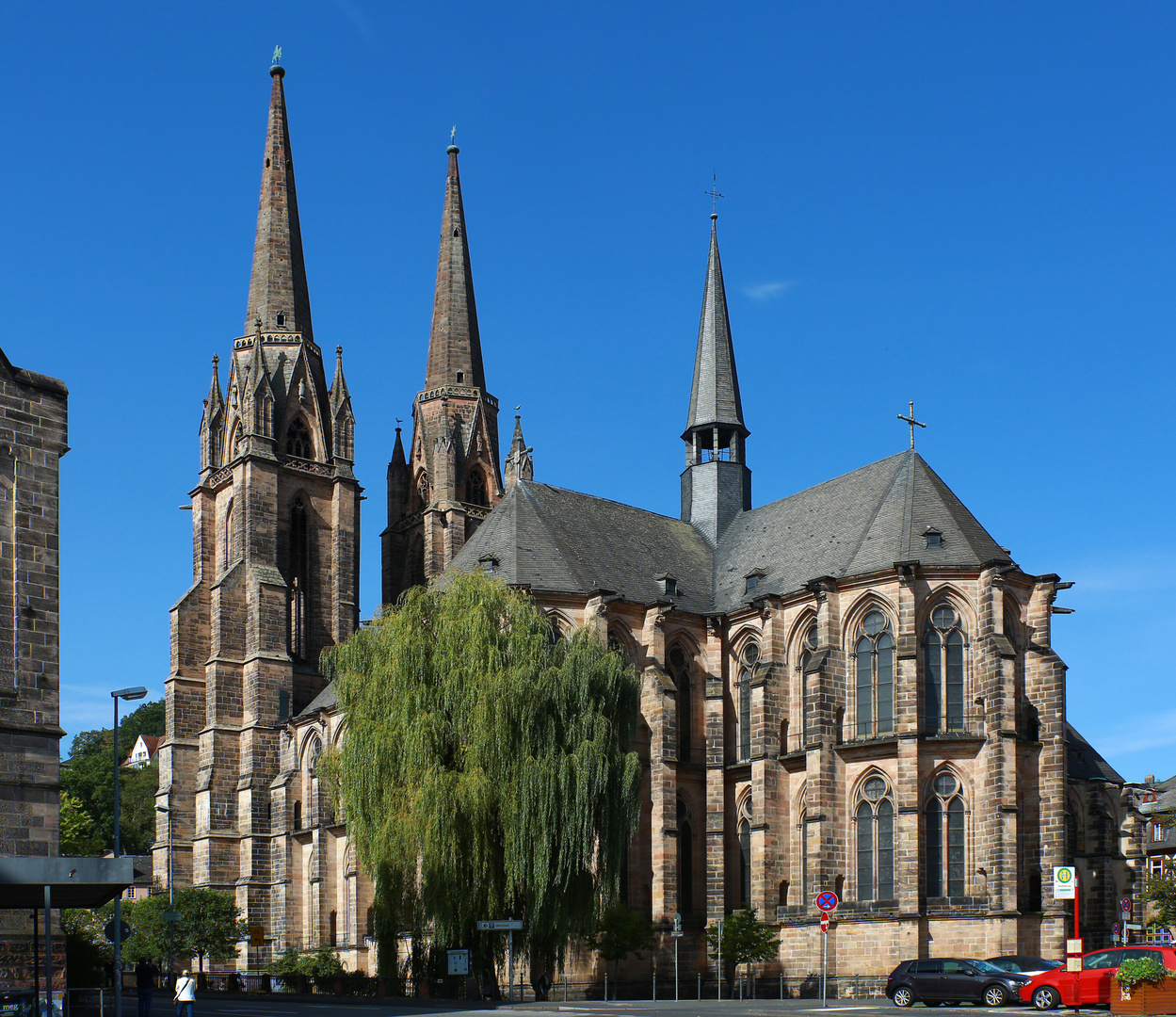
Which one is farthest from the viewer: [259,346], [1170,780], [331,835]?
[1170,780]

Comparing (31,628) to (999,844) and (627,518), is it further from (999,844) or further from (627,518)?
(627,518)

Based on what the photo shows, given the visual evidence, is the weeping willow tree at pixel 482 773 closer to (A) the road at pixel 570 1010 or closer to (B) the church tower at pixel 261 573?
(A) the road at pixel 570 1010

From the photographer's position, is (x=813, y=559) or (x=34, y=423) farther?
(x=813, y=559)

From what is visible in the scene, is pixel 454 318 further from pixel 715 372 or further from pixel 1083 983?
pixel 1083 983

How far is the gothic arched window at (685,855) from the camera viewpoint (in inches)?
1724

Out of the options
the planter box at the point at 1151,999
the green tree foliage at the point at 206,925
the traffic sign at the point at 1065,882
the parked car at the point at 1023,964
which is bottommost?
the green tree foliage at the point at 206,925

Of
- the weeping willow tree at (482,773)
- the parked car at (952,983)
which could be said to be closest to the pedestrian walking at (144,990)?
the weeping willow tree at (482,773)

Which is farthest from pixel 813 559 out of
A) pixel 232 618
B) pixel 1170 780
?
pixel 1170 780

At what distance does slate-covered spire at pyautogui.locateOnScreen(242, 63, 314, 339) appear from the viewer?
62.3m

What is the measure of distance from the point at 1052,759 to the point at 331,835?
24259 millimetres

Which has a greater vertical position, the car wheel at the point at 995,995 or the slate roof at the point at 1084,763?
the slate roof at the point at 1084,763

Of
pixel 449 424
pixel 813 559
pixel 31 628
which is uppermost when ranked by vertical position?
pixel 449 424

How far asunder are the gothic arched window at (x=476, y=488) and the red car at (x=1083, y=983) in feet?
Answer: 133

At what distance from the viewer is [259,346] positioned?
60625 mm
